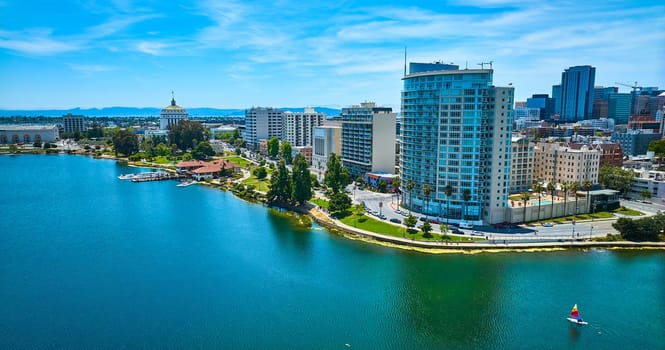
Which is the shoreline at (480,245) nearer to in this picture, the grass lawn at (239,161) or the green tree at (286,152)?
the green tree at (286,152)

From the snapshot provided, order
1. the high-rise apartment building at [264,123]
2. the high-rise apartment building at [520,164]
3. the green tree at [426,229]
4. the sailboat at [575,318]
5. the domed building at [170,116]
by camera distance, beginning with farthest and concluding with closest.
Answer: the domed building at [170,116], the high-rise apartment building at [264,123], the high-rise apartment building at [520,164], the green tree at [426,229], the sailboat at [575,318]

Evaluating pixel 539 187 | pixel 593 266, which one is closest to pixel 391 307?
pixel 593 266

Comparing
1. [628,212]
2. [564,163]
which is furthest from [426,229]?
[564,163]

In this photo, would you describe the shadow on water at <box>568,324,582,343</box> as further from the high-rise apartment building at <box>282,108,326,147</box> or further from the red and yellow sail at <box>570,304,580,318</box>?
the high-rise apartment building at <box>282,108,326,147</box>

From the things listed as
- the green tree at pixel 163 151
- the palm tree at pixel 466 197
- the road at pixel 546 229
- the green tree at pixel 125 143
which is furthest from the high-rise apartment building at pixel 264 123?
the palm tree at pixel 466 197

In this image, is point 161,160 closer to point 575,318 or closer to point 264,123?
point 264,123

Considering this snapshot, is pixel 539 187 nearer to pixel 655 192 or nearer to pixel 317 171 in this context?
pixel 655 192

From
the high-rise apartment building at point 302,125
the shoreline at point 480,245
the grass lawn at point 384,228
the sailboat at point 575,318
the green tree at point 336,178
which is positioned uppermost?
the high-rise apartment building at point 302,125

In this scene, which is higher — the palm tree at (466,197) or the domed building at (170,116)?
the domed building at (170,116)
